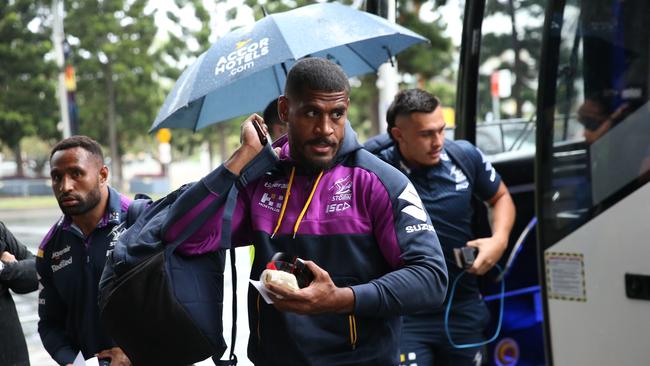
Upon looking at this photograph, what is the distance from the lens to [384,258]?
2137mm

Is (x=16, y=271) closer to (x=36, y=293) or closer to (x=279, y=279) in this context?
(x=279, y=279)

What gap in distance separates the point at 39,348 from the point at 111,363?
4634mm

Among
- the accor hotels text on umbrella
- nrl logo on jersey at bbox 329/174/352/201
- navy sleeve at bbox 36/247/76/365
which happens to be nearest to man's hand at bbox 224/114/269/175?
nrl logo on jersey at bbox 329/174/352/201

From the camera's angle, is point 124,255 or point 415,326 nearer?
point 124,255

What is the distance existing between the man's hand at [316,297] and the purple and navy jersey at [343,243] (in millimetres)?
85

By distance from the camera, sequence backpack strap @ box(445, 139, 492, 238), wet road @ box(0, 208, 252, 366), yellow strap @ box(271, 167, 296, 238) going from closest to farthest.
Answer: yellow strap @ box(271, 167, 296, 238) → backpack strap @ box(445, 139, 492, 238) → wet road @ box(0, 208, 252, 366)

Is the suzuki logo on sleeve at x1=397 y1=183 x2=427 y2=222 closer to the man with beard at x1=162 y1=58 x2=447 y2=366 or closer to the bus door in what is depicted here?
the man with beard at x1=162 y1=58 x2=447 y2=366

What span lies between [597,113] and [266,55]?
152 centimetres

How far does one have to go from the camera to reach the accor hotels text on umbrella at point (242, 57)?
3281 millimetres

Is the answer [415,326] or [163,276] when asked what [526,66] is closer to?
[415,326]

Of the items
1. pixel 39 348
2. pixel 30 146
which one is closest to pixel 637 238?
pixel 39 348

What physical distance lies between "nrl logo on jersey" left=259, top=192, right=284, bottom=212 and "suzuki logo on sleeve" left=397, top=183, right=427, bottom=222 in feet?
1.20

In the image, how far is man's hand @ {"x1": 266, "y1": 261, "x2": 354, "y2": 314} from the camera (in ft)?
6.13

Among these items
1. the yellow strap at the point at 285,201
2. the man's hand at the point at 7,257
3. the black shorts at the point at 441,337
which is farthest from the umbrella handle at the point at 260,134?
the man's hand at the point at 7,257
